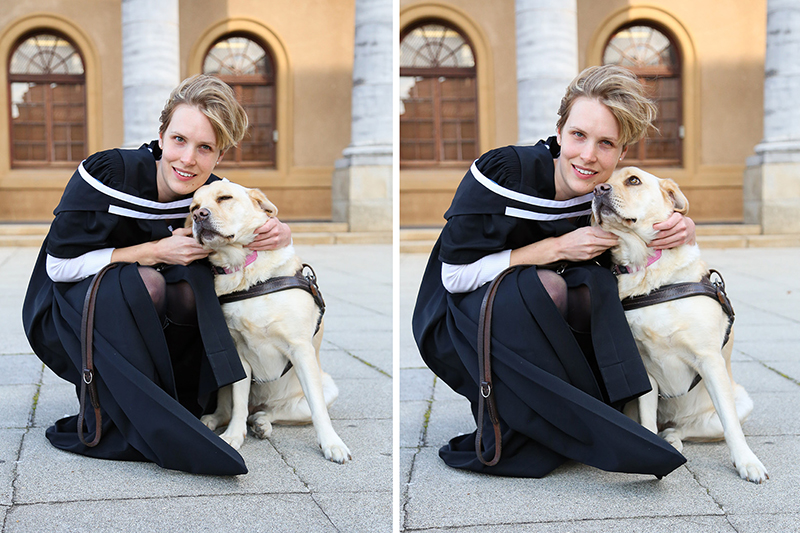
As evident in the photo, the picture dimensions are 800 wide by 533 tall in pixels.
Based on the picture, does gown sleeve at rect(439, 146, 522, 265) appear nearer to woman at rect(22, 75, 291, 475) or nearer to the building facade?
woman at rect(22, 75, 291, 475)

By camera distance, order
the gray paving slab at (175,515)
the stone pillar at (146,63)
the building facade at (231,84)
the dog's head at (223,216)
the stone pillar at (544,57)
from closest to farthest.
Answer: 1. the gray paving slab at (175,515)
2. the dog's head at (223,216)
3. the stone pillar at (544,57)
4. the stone pillar at (146,63)
5. the building facade at (231,84)

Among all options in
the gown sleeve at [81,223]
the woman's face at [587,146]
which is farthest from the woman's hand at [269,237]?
the woman's face at [587,146]

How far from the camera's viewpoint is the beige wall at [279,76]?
15.3 m

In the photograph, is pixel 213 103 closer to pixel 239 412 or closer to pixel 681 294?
pixel 239 412

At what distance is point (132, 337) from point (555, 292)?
1604 mm

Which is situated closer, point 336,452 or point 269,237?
point 336,452

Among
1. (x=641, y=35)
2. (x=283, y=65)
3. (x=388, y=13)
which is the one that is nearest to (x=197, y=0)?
(x=283, y=65)

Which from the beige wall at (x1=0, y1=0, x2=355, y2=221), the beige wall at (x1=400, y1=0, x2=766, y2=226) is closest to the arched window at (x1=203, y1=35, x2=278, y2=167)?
the beige wall at (x1=0, y1=0, x2=355, y2=221)

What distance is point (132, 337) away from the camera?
3.02m

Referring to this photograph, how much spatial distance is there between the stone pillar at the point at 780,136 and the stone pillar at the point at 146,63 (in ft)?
33.6

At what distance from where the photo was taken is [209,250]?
3148mm

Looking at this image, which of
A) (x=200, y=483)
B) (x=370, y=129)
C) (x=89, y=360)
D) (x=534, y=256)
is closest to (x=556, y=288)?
(x=534, y=256)

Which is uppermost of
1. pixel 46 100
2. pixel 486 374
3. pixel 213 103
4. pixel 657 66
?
pixel 657 66

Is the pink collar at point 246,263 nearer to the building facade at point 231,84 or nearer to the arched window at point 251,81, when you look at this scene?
the building facade at point 231,84
